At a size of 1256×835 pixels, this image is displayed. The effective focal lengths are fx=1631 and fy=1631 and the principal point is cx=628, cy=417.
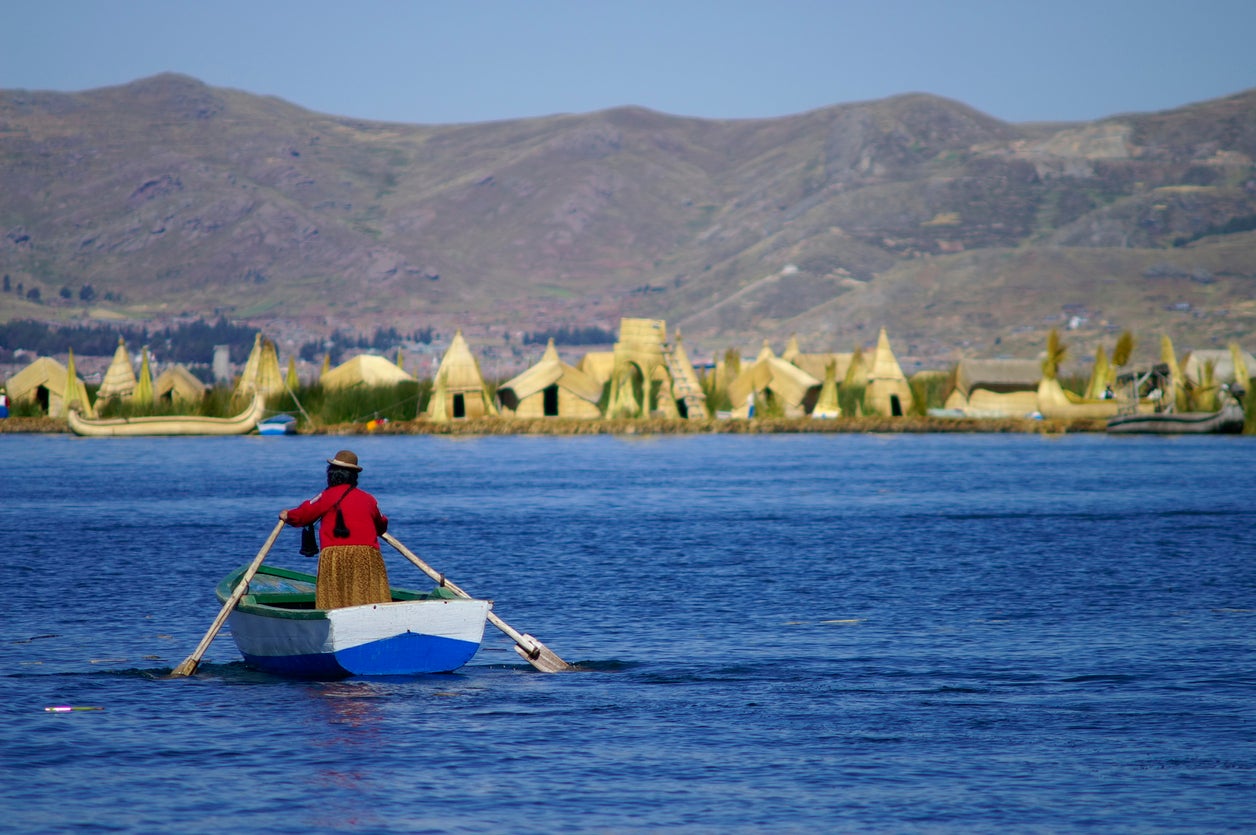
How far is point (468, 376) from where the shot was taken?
10381 cm

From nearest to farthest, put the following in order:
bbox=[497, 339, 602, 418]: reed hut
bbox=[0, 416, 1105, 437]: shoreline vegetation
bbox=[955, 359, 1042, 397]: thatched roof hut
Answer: bbox=[0, 416, 1105, 437]: shoreline vegetation, bbox=[497, 339, 602, 418]: reed hut, bbox=[955, 359, 1042, 397]: thatched roof hut

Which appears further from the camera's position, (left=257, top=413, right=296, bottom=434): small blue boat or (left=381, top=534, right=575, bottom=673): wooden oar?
(left=257, top=413, right=296, bottom=434): small blue boat

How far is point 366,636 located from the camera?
66.2 ft

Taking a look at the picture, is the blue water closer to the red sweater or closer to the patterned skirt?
the patterned skirt

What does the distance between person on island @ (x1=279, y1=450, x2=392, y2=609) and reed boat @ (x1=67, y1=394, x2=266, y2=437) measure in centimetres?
8572

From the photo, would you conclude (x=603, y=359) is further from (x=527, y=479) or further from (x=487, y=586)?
(x=487, y=586)

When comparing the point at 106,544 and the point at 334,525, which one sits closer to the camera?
the point at 334,525

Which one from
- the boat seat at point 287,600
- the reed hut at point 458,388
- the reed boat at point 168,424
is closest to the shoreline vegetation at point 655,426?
the reed hut at point 458,388

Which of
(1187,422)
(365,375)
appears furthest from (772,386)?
(365,375)

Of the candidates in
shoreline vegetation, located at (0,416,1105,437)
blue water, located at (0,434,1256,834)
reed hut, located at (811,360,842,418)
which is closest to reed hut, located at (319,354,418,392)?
shoreline vegetation, located at (0,416,1105,437)

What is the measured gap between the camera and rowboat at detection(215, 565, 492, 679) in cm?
2003

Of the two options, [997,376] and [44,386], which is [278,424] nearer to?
[44,386]

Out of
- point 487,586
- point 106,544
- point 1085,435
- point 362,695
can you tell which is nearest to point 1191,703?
point 362,695

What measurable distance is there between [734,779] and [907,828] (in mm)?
2218
